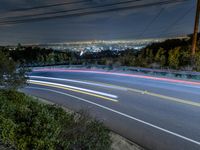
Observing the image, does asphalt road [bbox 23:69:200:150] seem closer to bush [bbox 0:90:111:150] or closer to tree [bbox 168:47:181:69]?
bush [bbox 0:90:111:150]

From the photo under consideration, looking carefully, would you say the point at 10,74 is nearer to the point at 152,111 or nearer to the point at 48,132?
the point at 152,111

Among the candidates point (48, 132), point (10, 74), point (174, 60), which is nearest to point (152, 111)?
point (48, 132)

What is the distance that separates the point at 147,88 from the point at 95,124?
12.4m

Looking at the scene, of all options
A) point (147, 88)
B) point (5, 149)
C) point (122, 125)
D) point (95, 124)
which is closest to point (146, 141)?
point (122, 125)

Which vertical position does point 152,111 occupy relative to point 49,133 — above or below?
below

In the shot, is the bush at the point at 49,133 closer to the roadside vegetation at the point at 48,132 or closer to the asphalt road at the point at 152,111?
the roadside vegetation at the point at 48,132

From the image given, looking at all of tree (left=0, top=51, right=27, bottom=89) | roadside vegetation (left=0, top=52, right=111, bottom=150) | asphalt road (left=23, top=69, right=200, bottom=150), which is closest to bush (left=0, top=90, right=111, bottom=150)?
roadside vegetation (left=0, top=52, right=111, bottom=150)

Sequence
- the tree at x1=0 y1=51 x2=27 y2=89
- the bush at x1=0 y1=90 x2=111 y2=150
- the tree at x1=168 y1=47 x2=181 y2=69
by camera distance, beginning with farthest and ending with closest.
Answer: the tree at x1=168 y1=47 x2=181 y2=69 < the tree at x1=0 y1=51 x2=27 y2=89 < the bush at x1=0 y1=90 x2=111 y2=150

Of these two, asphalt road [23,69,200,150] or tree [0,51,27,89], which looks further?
tree [0,51,27,89]

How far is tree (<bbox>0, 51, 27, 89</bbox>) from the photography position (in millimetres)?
14016

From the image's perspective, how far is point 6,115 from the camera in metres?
6.27

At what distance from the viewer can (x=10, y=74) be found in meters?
14.2

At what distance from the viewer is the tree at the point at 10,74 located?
552 inches

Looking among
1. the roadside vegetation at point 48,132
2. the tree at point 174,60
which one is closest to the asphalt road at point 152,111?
the roadside vegetation at point 48,132
